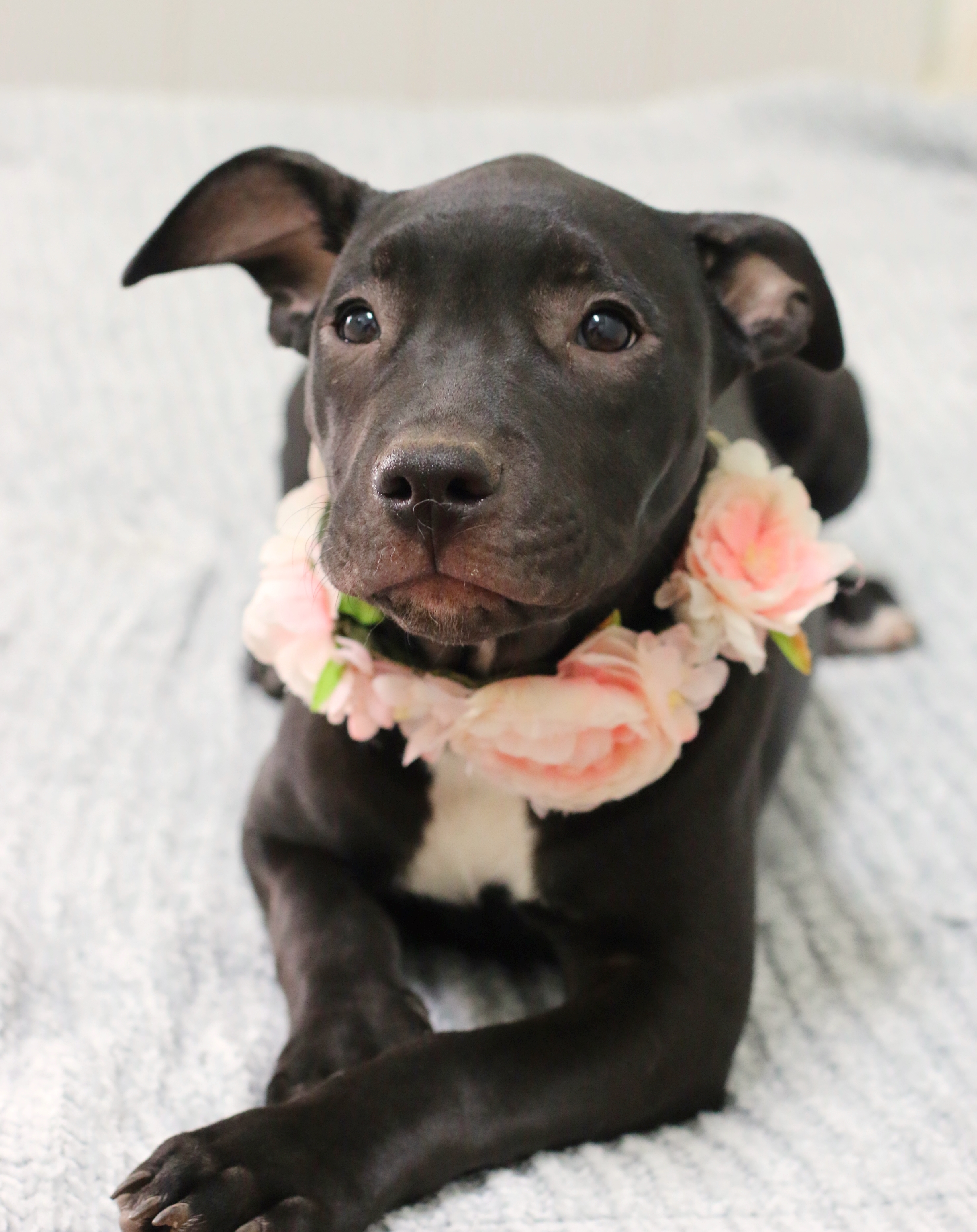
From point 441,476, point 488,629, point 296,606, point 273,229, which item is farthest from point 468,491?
point 273,229

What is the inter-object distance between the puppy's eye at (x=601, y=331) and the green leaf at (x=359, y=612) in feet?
1.28

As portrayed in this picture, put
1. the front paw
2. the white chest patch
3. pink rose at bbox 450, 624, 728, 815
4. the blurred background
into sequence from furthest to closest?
the blurred background → the white chest patch → pink rose at bbox 450, 624, 728, 815 → the front paw

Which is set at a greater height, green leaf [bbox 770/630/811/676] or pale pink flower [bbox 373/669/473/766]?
green leaf [bbox 770/630/811/676]

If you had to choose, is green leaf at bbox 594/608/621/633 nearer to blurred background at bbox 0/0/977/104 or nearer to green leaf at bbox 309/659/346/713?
green leaf at bbox 309/659/346/713

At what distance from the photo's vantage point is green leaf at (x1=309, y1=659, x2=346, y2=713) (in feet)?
5.53

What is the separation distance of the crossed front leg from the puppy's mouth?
425mm

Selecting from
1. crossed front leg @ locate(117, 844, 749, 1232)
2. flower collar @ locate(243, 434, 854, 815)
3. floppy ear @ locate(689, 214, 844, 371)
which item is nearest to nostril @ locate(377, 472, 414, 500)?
flower collar @ locate(243, 434, 854, 815)

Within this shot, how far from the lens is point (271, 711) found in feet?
8.29

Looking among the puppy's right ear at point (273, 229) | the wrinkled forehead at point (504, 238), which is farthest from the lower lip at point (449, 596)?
the puppy's right ear at point (273, 229)

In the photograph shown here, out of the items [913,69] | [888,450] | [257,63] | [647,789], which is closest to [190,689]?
[647,789]

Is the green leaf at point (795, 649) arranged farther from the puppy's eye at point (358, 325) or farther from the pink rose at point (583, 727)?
the puppy's eye at point (358, 325)

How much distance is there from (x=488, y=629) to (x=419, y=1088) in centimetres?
46

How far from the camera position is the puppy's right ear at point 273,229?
181 cm

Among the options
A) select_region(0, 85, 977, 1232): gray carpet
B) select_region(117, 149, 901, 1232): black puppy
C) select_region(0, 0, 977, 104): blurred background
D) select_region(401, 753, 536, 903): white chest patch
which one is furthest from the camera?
select_region(0, 0, 977, 104): blurred background
